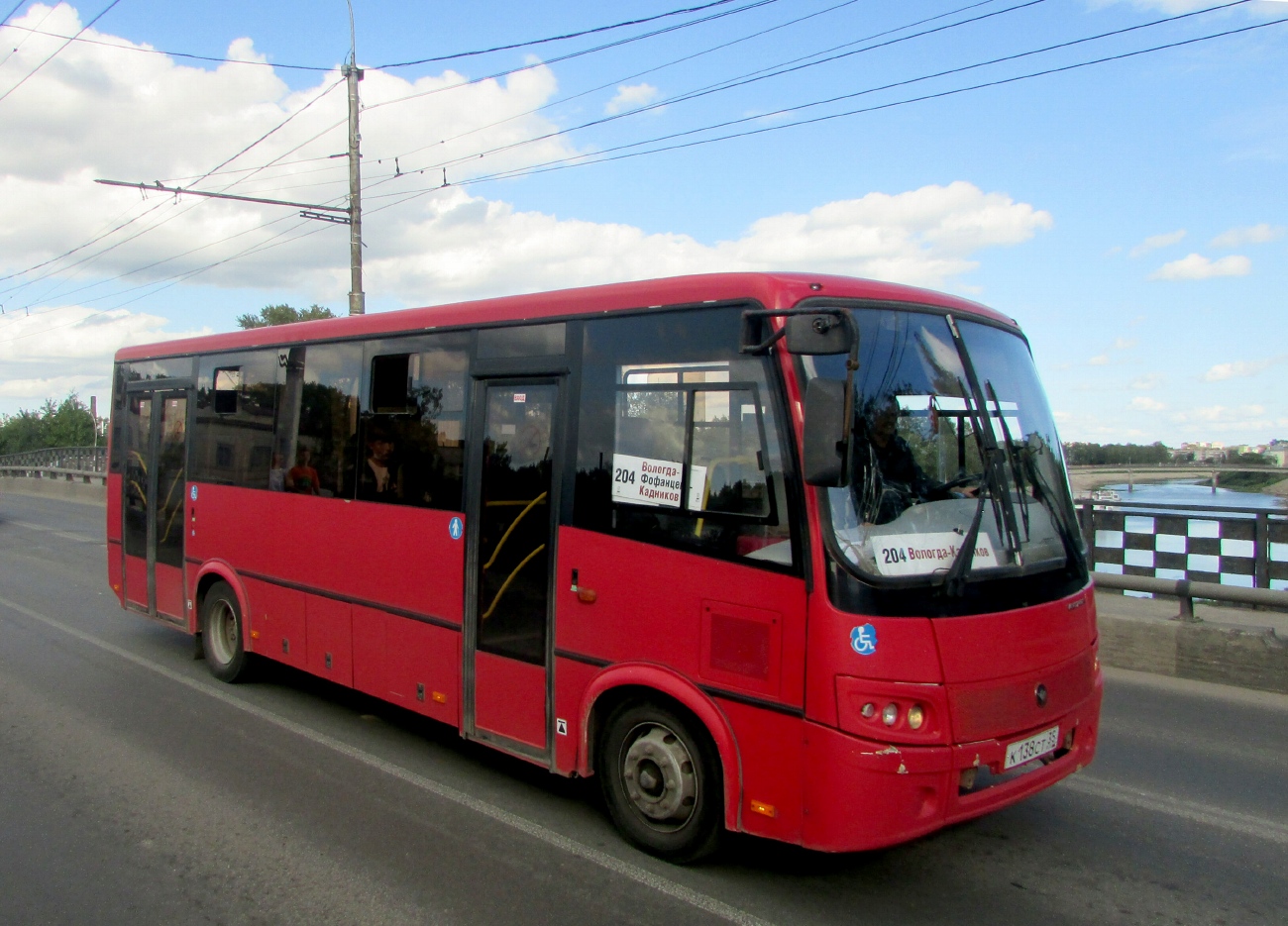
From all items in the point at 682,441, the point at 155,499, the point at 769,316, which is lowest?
the point at 155,499

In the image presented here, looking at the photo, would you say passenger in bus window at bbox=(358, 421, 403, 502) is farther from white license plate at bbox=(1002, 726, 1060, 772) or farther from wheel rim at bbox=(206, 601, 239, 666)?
white license plate at bbox=(1002, 726, 1060, 772)

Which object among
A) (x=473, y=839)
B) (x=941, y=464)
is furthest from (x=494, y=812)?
(x=941, y=464)

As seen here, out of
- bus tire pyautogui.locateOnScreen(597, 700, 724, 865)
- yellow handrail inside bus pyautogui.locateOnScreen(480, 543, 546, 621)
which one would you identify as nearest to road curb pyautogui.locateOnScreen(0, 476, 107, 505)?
yellow handrail inside bus pyautogui.locateOnScreen(480, 543, 546, 621)

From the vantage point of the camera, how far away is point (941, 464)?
4.20 metres

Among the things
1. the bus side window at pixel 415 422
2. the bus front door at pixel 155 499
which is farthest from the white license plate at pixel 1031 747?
the bus front door at pixel 155 499

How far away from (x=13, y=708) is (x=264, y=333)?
343 cm

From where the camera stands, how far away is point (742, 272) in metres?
4.34

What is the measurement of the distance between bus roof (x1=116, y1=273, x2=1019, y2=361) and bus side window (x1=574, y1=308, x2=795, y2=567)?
0.10 m

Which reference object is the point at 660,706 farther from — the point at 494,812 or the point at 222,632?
the point at 222,632

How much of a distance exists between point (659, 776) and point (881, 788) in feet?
3.87

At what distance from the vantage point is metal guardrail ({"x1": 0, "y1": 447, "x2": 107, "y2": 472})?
34.9m

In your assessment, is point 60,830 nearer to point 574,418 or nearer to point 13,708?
point 13,708

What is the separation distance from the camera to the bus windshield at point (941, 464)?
393 centimetres

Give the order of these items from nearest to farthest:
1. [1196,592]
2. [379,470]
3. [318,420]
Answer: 1. [379,470]
2. [318,420]
3. [1196,592]
